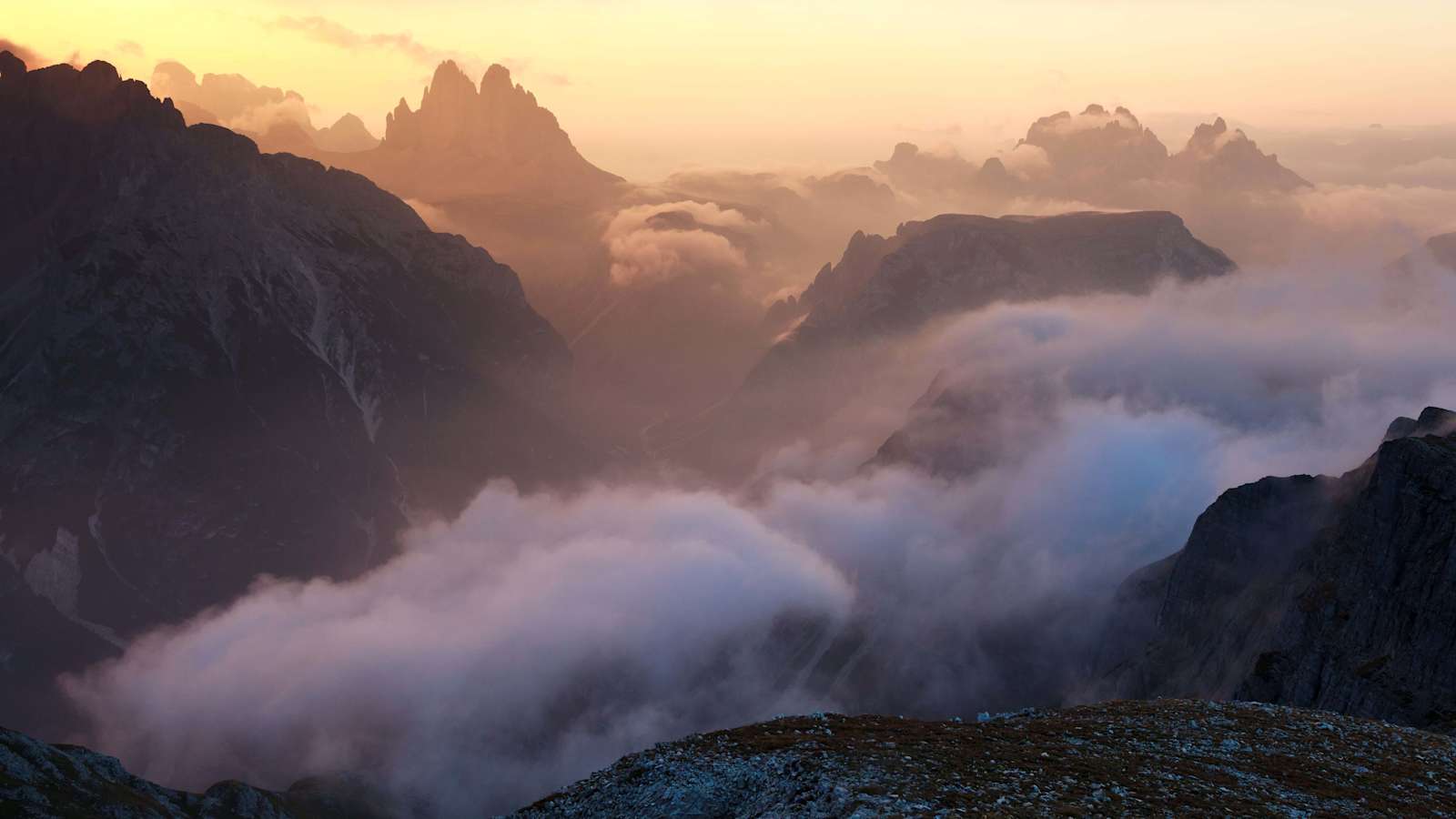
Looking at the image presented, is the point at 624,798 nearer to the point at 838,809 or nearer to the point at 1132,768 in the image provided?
the point at 838,809

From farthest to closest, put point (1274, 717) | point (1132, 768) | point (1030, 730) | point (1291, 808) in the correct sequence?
1. point (1274, 717)
2. point (1030, 730)
3. point (1132, 768)
4. point (1291, 808)

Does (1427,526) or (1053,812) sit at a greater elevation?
(1427,526)

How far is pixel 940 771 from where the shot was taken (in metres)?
72.5

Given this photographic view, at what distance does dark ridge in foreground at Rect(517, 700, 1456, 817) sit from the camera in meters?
68.7

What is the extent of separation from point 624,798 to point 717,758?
674cm

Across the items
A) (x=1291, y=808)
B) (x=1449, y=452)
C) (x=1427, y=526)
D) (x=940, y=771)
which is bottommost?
(x=1291, y=808)

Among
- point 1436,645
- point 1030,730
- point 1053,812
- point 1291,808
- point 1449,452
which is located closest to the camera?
point 1053,812

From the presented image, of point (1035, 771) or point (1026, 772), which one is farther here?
point (1035, 771)

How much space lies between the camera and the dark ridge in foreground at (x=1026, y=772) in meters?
68.7

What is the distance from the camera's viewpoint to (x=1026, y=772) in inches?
2884

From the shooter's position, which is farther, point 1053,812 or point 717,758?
point 717,758

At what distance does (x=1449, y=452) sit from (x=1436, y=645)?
1271 inches

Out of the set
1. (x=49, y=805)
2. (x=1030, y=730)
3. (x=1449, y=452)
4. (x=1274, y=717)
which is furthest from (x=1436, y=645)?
(x=49, y=805)

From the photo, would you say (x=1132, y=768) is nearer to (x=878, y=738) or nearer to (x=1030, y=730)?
(x=1030, y=730)
